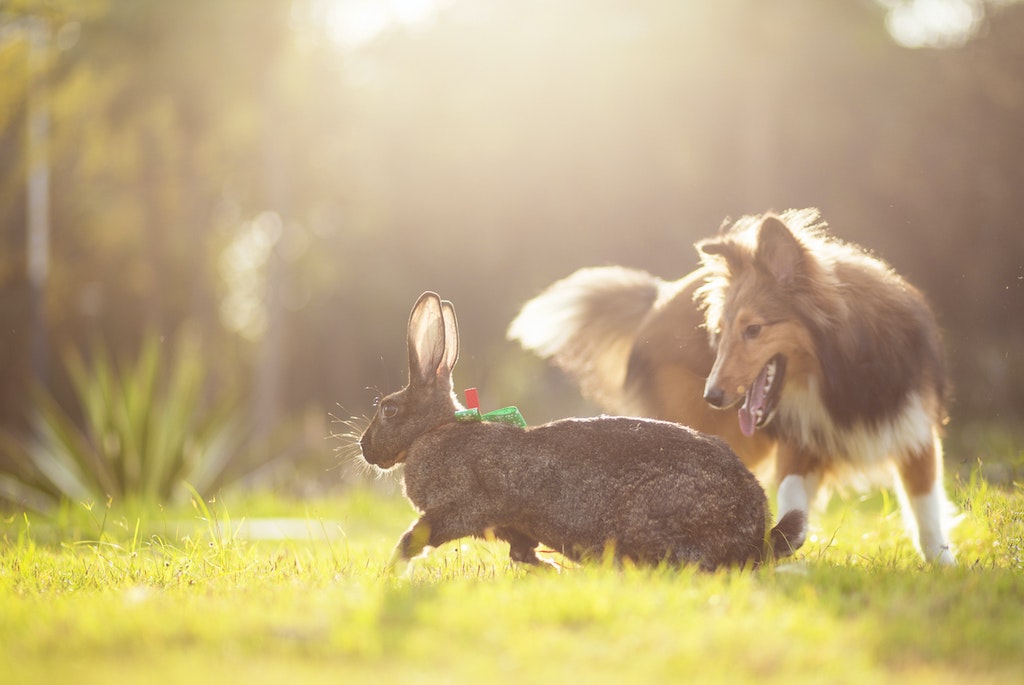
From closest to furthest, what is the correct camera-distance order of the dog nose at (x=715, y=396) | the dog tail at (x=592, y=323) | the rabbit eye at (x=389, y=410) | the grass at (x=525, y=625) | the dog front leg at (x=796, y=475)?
the grass at (x=525, y=625) → the rabbit eye at (x=389, y=410) → the dog nose at (x=715, y=396) → the dog front leg at (x=796, y=475) → the dog tail at (x=592, y=323)

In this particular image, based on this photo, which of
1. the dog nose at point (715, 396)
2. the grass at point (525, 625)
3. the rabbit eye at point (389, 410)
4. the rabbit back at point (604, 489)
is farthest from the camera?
the dog nose at point (715, 396)

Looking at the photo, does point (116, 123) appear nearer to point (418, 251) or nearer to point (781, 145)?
point (418, 251)

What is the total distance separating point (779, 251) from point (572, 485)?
198 centimetres

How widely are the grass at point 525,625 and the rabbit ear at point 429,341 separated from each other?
3.00 feet

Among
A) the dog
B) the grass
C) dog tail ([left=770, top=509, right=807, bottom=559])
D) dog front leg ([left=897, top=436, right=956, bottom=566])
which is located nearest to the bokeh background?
the dog

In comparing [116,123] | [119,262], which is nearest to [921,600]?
[116,123]

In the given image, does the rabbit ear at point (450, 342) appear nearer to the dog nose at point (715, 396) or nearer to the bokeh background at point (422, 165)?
the dog nose at point (715, 396)

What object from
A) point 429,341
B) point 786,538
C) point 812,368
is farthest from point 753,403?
point 429,341

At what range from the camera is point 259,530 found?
23.9 ft

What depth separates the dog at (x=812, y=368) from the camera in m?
5.20

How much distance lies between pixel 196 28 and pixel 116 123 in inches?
147

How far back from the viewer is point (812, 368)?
5.41 metres

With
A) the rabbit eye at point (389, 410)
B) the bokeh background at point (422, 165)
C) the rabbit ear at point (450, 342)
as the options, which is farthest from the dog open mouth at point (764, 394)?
the bokeh background at point (422, 165)

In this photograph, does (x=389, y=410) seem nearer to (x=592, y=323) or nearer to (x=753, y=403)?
(x=753, y=403)
